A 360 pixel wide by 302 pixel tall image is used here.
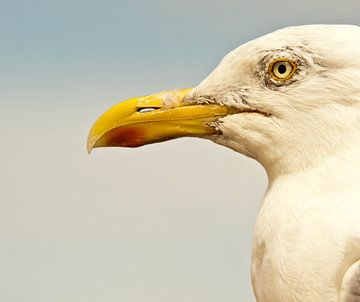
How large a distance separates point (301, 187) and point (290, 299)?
1.98 ft

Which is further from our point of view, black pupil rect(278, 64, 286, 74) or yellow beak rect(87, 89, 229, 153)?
yellow beak rect(87, 89, 229, 153)

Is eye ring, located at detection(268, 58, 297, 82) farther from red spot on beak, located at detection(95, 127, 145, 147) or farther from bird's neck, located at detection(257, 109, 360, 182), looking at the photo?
red spot on beak, located at detection(95, 127, 145, 147)

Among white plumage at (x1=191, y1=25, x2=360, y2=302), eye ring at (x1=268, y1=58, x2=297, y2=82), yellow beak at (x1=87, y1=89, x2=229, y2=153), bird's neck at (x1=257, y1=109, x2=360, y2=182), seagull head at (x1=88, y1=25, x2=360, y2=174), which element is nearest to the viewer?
white plumage at (x1=191, y1=25, x2=360, y2=302)

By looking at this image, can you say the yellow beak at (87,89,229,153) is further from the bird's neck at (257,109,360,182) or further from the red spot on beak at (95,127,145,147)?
the bird's neck at (257,109,360,182)

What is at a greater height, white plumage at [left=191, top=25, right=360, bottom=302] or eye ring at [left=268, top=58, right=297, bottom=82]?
eye ring at [left=268, top=58, right=297, bottom=82]

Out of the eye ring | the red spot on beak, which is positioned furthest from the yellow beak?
the eye ring

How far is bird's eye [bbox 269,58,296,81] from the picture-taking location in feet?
20.3

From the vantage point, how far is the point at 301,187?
5977 mm

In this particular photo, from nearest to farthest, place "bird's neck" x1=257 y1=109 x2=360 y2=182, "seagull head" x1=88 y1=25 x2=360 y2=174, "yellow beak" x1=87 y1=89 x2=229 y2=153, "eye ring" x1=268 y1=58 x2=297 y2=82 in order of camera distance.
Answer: "bird's neck" x1=257 y1=109 x2=360 y2=182
"seagull head" x1=88 y1=25 x2=360 y2=174
"eye ring" x1=268 y1=58 x2=297 y2=82
"yellow beak" x1=87 y1=89 x2=229 y2=153

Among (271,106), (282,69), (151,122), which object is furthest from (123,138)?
(282,69)

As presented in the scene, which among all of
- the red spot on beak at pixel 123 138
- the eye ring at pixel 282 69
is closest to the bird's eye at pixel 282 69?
the eye ring at pixel 282 69

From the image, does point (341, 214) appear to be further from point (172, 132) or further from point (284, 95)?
point (172, 132)

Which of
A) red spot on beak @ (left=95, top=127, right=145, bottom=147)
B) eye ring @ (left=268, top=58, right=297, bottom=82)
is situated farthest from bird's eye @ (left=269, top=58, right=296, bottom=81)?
red spot on beak @ (left=95, top=127, right=145, bottom=147)

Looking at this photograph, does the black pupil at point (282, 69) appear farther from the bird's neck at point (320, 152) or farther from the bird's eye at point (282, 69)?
the bird's neck at point (320, 152)
